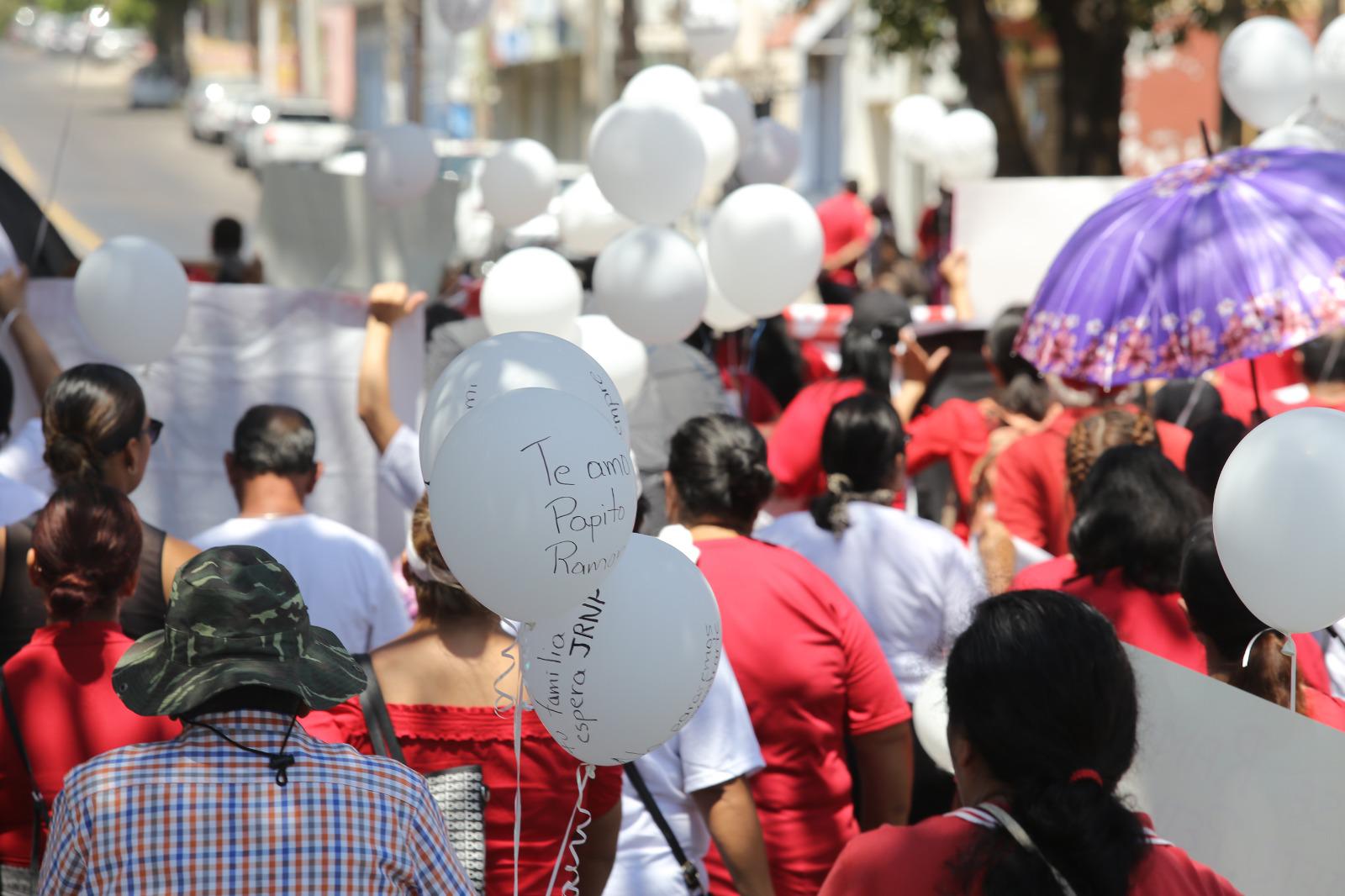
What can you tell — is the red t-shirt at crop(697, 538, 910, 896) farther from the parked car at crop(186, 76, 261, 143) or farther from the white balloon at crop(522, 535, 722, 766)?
the parked car at crop(186, 76, 261, 143)

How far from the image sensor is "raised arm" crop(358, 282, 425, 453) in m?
4.53

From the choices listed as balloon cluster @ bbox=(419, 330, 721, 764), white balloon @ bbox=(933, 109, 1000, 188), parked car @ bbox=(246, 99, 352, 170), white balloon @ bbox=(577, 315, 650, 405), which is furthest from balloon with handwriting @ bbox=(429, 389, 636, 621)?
parked car @ bbox=(246, 99, 352, 170)

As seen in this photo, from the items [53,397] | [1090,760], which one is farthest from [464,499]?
[53,397]

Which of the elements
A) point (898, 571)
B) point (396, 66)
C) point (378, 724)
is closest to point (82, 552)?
point (378, 724)

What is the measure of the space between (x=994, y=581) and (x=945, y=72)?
19832 millimetres

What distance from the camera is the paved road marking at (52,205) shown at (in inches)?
751

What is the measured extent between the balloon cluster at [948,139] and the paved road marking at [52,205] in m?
8.41

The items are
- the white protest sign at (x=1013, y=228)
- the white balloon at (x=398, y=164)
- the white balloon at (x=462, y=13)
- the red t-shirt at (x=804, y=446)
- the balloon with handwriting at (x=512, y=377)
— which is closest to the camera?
the balloon with handwriting at (x=512, y=377)

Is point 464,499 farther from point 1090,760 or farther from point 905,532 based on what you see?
point 905,532

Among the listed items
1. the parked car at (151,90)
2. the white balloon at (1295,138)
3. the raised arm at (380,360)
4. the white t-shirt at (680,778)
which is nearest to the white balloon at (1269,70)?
the white balloon at (1295,138)

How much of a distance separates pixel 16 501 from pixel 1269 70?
4.80 metres

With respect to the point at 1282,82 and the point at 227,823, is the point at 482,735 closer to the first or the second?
the point at 227,823

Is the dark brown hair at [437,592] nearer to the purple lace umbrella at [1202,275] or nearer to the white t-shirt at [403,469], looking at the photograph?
the white t-shirt at [403,469]

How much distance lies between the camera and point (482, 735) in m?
2.81
